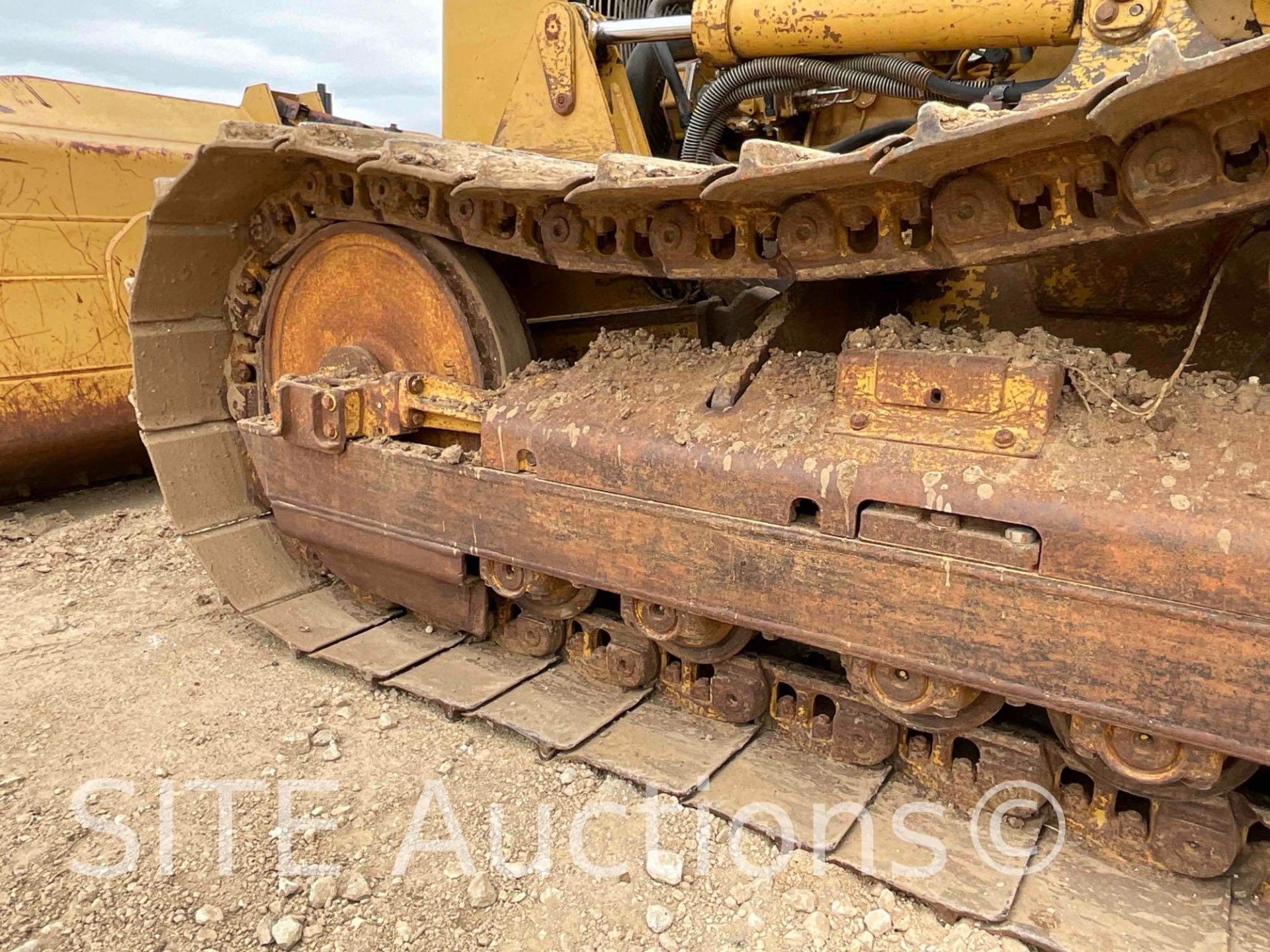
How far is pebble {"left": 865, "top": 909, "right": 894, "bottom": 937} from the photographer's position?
5.73 feet

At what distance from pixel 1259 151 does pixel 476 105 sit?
251cm

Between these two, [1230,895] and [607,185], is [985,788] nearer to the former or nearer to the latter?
[1230,895]

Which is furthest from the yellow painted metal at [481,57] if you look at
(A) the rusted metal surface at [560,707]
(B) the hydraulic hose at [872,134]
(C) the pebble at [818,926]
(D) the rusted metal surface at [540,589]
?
(C) the pebble at [818,926]

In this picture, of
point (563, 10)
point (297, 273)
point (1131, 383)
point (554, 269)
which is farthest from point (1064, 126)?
point (297, 273)

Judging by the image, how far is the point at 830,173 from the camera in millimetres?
1552

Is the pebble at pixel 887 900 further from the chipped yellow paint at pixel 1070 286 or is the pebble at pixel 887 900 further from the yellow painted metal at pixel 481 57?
the yellow painted metal at pixel 481 57

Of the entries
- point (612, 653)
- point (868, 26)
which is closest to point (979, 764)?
point (612, 653)

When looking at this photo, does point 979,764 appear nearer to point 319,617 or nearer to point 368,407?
point 368,407

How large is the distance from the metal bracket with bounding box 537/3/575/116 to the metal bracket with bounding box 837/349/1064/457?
1652 mm

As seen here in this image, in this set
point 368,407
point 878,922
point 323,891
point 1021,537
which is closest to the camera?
point 1021,537

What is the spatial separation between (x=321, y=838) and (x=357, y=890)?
0.21 m

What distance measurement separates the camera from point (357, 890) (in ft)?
6.15

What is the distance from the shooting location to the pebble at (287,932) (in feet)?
5.73

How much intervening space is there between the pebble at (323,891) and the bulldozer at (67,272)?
11.1 ft
